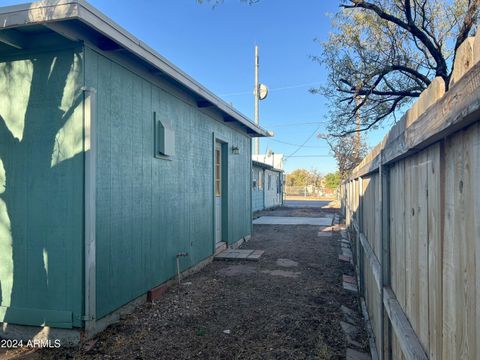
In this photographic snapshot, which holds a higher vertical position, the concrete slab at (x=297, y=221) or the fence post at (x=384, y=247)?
the fence post at (x=384, y=247)

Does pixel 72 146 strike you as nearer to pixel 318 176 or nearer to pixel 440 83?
pixel 440 83

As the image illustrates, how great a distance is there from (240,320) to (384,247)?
6.81 feet

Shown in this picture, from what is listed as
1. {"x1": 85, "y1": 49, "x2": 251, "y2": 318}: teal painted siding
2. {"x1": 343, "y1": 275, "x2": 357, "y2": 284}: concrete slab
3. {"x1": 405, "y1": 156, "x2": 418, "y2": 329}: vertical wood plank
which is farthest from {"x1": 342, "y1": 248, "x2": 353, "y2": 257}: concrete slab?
{"x1": 405, "y1": 156, "x2": 418, "y2": 329}: vertical wood plank

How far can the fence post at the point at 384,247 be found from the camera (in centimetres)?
250

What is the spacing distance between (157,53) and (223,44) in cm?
1354

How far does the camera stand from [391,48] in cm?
Answer: 851

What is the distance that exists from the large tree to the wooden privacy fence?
22.5ft

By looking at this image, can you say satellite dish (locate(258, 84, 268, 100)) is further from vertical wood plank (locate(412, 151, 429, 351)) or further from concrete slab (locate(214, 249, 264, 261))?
vertical wood plank (locate(412, 151, 429, 351))

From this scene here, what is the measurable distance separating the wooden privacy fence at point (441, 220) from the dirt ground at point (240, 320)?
149 centimetres

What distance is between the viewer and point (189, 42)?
13.3 m

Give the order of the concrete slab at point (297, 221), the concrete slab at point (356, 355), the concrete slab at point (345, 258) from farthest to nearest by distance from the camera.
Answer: the concrete slab at point (297, 221), the concrete slab at point (345, 258), the concrete slab at point (356, 355)

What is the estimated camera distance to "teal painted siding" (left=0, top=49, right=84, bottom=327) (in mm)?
3414

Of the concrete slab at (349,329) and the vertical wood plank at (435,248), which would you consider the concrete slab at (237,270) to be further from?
the vertical wood plank at (435,248)

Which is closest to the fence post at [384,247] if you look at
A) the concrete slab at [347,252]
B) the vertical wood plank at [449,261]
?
the vertical wood plank at [449,261]
